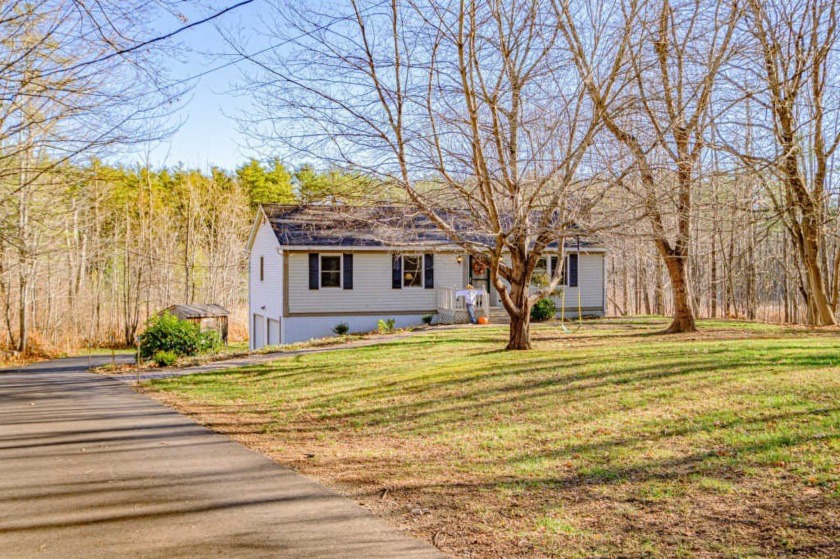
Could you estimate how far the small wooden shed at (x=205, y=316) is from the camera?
26.4 meters

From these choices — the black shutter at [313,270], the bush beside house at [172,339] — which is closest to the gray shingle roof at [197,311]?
the bush beside house at [172,339]

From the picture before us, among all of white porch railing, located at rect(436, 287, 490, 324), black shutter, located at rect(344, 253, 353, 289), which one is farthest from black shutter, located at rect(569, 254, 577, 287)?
black shutter, located at rect(344, 253, 353, 289)

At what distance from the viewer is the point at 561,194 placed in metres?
11.5

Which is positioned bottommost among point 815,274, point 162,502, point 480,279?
point 162,502

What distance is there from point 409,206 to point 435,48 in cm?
268

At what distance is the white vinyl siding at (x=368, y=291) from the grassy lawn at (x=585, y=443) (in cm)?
1215

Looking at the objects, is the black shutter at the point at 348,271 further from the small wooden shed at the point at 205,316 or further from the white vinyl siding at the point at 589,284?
the white vinyl siding at the point at 589,284

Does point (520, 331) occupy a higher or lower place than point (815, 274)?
lower

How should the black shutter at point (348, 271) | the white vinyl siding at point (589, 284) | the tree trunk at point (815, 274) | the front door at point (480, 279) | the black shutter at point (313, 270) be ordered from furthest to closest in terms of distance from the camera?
the white vinyl siding at point (589, 284), the front door at point (480, 279), the black shutter at point (348, 271), the black shutter at point (313, 270), the tree trunk at point (815, 274)

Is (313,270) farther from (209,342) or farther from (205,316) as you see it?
(209,342)

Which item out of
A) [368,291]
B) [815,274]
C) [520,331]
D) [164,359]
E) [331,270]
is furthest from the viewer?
[368,291]

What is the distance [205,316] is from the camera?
2678cm

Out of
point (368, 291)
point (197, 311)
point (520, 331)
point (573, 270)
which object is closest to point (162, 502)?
point (520, 331)

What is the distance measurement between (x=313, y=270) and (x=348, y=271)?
136 cm
